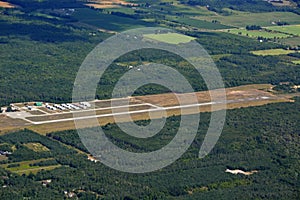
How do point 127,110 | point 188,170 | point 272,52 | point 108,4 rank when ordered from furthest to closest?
point 108,4 < point 272,52 < point 127,110 < point 188,170

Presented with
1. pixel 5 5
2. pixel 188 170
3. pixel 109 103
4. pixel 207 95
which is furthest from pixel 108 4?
pixel 188 170

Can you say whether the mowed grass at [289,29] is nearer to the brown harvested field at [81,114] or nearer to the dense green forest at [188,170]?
the brown harvested field at [81,114]

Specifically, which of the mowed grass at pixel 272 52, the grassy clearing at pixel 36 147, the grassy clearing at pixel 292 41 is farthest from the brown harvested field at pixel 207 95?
the grassy clearing at pixel 292 41

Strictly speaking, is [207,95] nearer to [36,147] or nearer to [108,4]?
[36,147]

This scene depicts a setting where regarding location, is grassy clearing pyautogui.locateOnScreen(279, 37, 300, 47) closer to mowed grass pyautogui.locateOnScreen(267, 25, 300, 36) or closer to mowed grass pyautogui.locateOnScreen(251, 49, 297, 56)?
mowed grass pyautogui.locateOnScreen(251, 49, 297, 56)

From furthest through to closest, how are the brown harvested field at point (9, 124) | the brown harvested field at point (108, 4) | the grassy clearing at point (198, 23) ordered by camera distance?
the brown harvested field at point (108, 4) < the grassy clearing at point (198, 23) < the brown harvested field at point (9, 124)

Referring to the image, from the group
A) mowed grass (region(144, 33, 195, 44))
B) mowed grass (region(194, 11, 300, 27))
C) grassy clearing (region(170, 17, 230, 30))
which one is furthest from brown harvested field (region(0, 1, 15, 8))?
mowed grass (region(144, 33, 195, 44))
